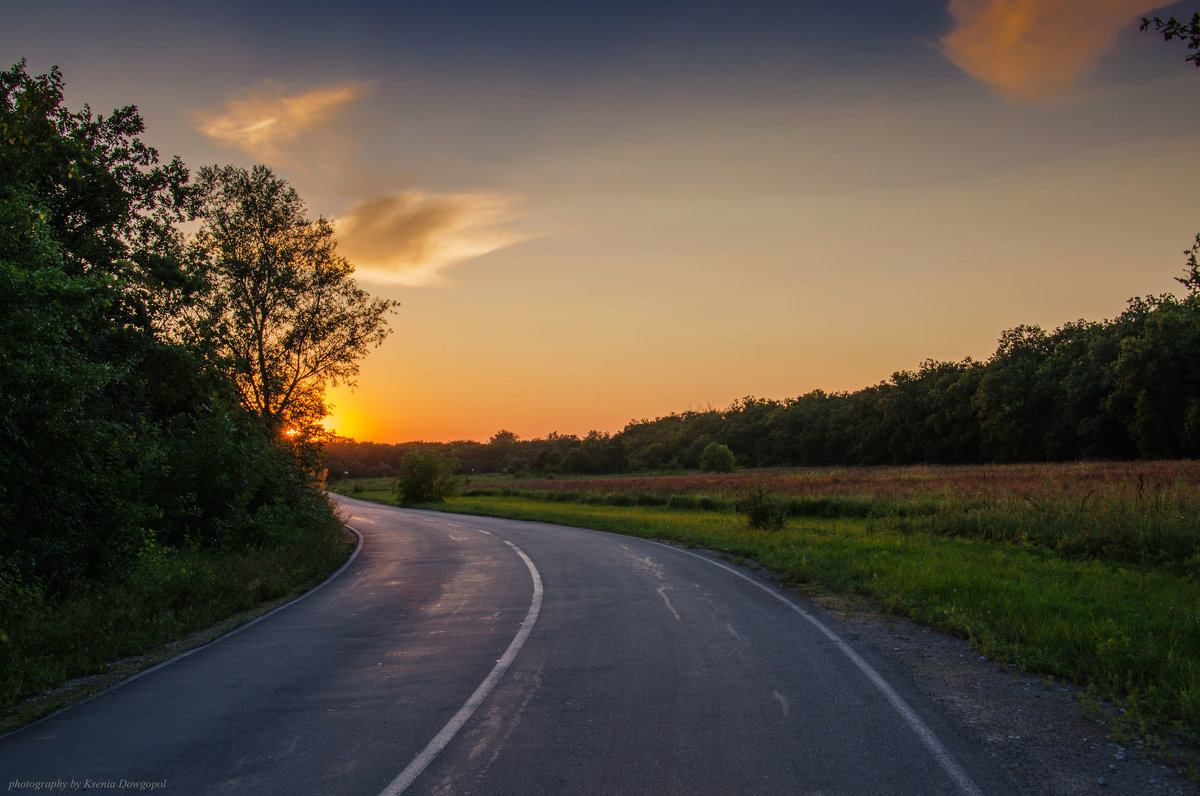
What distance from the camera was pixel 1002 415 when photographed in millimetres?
71250

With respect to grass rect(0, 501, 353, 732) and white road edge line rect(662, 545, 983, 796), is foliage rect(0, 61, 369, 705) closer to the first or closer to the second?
grass rect(0, 501, 353, 732)

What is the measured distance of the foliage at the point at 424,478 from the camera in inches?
2058

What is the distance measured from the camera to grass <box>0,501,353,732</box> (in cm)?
719

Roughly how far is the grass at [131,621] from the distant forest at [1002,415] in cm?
1406

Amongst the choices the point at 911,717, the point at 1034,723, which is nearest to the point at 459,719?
the point at 911,717

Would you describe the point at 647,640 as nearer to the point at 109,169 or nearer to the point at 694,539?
the point at 694,539

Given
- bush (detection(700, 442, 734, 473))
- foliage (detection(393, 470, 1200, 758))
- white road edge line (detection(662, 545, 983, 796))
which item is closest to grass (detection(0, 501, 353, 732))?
white road edge line (detection(662, 545, 983, 796))

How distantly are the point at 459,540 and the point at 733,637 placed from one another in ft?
53.3

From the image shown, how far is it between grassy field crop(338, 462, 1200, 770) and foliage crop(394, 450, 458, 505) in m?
28.8

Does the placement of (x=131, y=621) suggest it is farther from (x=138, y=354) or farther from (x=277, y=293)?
(x=277, y=293)

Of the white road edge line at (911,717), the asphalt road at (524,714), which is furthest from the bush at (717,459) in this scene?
the white road edge line at (911,717)

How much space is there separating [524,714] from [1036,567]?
36.2ft

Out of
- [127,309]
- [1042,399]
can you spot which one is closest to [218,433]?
[127,309]

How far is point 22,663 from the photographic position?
Answer: 7.46 meters
